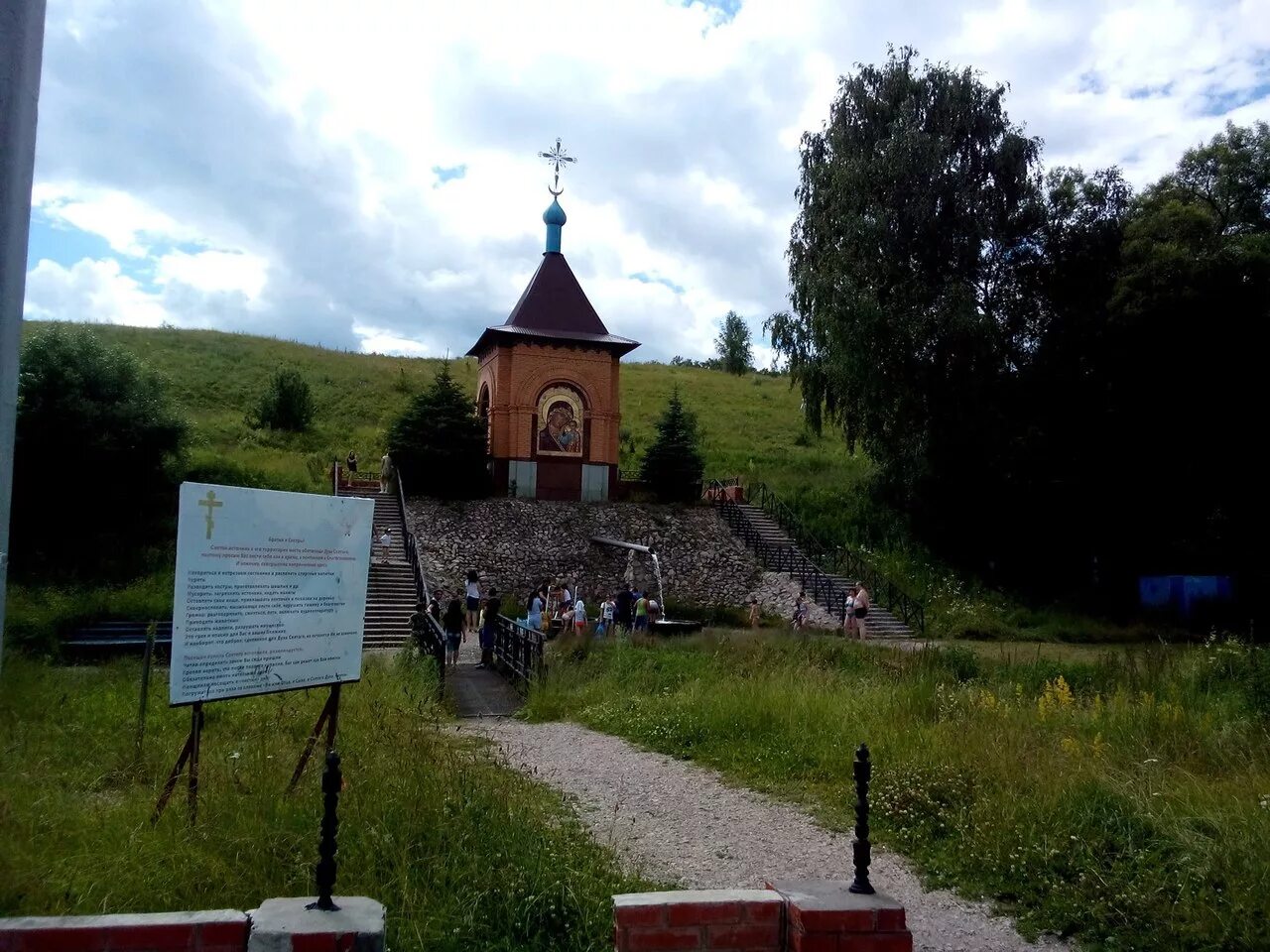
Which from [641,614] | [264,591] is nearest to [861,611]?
[641,614]

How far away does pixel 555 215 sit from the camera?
33.5 metres

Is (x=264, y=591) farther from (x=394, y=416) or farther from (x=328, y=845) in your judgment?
(x=394, y=416)

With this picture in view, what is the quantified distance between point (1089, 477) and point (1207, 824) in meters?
25.8

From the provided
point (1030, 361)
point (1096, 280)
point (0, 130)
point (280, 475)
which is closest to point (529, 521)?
point (280, 475)

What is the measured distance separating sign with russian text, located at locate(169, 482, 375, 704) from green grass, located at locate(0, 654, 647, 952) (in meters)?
0.63

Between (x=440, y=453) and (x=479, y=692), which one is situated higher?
(x=440, y=453)

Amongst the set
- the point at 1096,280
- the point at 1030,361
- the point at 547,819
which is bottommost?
the point at 547,819

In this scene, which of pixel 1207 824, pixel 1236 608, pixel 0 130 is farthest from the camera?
pixel 1236 608

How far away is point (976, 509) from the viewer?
97.2 feet

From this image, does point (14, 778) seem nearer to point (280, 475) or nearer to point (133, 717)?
point (133, 717)

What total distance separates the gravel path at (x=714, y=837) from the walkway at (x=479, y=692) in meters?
3.09

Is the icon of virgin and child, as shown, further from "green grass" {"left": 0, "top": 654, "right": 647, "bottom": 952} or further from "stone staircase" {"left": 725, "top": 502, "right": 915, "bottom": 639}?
"green grass" {"left": 0, "top": 654, "right": 647, "bottom": 952}

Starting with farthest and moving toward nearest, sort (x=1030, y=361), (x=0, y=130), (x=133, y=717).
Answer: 1. (x=1030, y=361)
2. (x=133, y=717)
3. (x=0, y=130)

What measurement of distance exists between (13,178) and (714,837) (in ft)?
17.5
